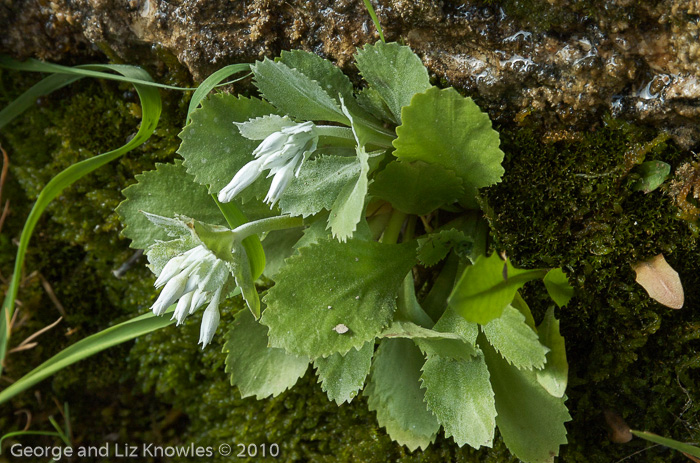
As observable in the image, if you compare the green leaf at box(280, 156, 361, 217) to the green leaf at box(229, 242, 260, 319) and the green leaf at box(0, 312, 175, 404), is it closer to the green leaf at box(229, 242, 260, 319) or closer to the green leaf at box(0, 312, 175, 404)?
the green leaf at box(229, 242, 260, 319)

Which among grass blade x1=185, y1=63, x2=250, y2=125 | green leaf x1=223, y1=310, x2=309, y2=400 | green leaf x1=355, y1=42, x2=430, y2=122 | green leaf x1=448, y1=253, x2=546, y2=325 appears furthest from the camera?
green leaf x1=223, y1=310, x2=309, y2=400

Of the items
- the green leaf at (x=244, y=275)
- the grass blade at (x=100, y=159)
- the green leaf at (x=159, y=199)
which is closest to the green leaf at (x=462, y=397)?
the green leaf at (x=244, y=275)

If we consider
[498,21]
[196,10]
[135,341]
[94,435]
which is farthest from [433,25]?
[94,435]

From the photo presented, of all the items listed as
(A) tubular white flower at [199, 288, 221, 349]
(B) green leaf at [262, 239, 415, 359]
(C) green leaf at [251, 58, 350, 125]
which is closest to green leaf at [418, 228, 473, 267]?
(B) green leaf at [262, 239, 415, 359]

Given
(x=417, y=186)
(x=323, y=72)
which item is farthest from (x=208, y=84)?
(x=417, y=186)

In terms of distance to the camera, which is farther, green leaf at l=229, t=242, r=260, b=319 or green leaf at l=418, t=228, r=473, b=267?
green leaf at l=418, t=228, r=473, b=267

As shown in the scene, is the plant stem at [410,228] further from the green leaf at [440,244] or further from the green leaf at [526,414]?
the green leaf at [526,414]

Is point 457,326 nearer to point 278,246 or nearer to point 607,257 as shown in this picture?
point 607,257

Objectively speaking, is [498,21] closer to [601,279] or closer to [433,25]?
[433,25]
